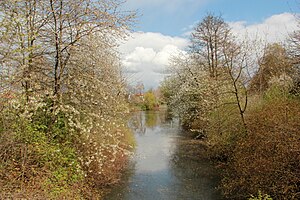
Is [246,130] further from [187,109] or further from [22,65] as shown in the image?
[187,109]

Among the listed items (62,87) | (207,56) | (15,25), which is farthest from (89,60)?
(207,56)

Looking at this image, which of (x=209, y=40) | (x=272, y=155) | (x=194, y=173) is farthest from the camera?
(x=209, y=40)

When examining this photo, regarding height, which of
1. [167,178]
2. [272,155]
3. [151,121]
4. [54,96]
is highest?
[54,96]

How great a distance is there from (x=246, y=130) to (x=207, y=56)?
38.6ft

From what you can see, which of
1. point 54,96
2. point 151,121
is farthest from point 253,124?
point 151,121

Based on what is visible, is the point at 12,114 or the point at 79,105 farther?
the point at 79,105

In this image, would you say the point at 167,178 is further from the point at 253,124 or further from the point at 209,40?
the point at 209,40

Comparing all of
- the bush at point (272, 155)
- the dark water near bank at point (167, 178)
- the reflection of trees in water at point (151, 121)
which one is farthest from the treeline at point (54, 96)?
the reflection of trees in water at point (151, 121)

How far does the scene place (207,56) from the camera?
2075cm

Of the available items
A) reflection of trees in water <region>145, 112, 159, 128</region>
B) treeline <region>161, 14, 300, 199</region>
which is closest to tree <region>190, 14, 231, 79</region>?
treeline <region>161, 14, 300, 199</region>

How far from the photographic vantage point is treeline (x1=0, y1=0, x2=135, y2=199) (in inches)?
245

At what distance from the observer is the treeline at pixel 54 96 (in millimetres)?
6227

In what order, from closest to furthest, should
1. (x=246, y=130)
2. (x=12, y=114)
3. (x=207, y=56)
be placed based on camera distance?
(x=12, y=114), (x=246, y=130), (x=207, y=56)

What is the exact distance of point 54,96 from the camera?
7484mm
